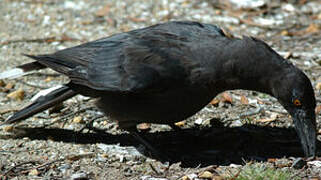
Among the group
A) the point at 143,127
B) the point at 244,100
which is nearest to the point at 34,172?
the point at 143,127

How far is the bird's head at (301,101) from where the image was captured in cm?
534

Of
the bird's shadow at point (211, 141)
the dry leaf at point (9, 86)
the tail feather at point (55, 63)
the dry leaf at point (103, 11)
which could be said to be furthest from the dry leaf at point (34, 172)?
the dry leaf at point (103, 11)

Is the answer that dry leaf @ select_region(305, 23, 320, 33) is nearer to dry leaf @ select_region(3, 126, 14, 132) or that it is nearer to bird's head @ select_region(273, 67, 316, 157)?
bird's head @ select_region(273, 67, 316, 157)

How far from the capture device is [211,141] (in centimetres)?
621

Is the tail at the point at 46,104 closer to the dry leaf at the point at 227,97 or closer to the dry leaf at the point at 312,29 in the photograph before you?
the dry leaf at the point at 227,97

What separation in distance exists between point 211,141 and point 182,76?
1035mm

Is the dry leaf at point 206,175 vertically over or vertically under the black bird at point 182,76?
under

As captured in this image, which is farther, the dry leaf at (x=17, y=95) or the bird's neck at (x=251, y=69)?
the dry leaf at (x=17, y=95)

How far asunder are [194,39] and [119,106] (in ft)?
3.44

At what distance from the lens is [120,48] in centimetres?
605

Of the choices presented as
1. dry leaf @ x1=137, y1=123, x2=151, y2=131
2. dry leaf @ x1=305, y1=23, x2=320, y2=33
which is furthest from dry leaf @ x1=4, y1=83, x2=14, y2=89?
dry leaf @ x1=305, y1=23, x2=320, y2=33

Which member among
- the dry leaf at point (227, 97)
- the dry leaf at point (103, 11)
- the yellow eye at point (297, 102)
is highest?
the dry leaf at point (103, 11)

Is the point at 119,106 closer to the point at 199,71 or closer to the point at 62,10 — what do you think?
the point at 199,71

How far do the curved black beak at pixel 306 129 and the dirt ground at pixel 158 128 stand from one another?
0.12 meters
